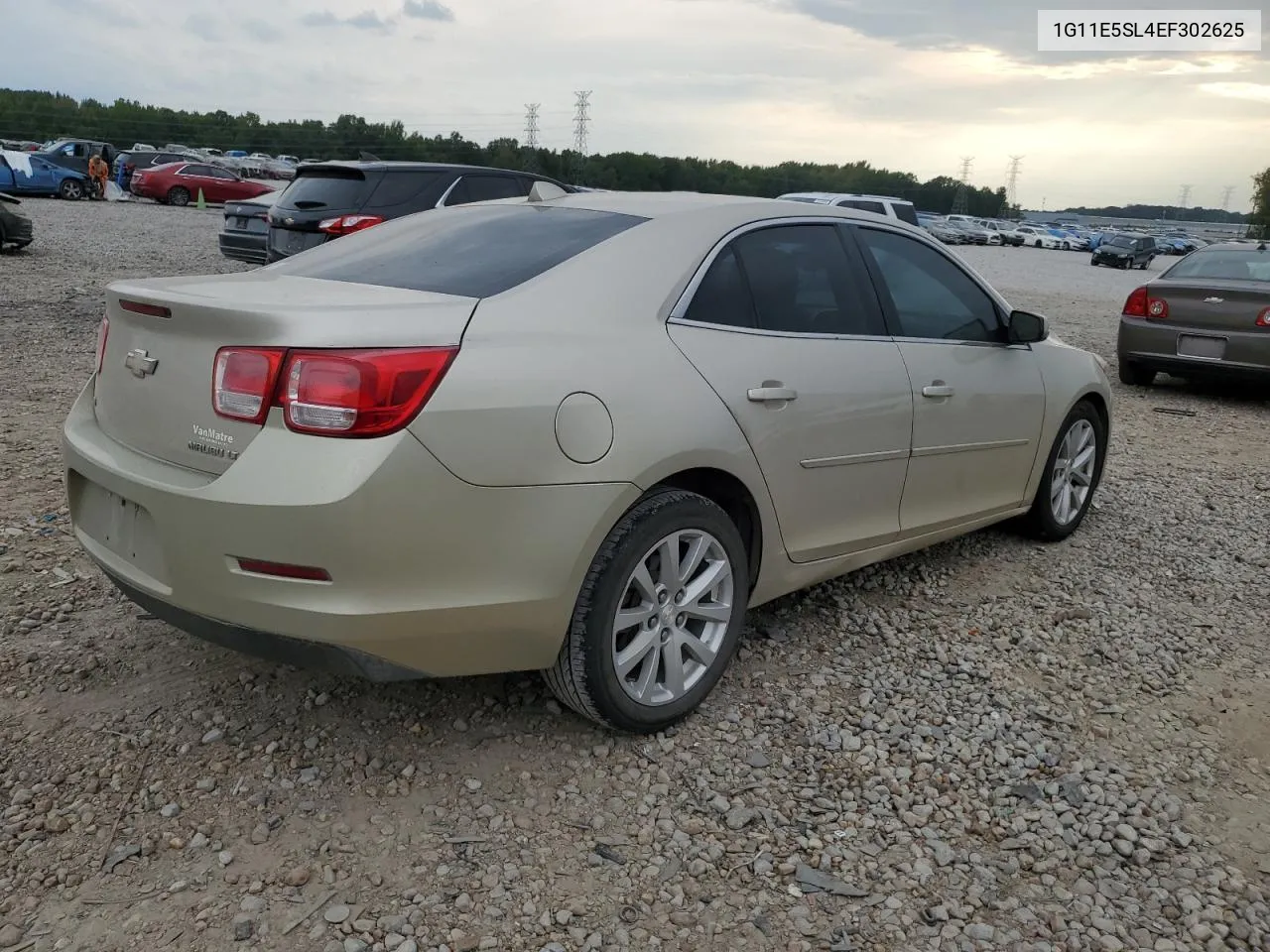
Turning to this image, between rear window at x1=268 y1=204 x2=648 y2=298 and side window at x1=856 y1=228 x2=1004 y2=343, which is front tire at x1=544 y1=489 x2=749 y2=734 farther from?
side window at x1=856 y1=228 x2=1004 y2=343

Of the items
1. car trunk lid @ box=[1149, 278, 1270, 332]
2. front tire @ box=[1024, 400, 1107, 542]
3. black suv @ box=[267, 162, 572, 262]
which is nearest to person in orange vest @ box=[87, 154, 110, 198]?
black suv @ box=[267, 162, 572, 262]

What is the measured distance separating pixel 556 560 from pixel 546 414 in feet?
1.24

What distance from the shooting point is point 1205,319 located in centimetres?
923

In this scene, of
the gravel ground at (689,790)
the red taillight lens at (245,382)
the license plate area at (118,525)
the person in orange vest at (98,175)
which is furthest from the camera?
the person in orange vest at (98,175)

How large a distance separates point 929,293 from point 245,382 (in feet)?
8.99

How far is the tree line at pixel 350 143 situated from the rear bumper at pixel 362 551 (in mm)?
59251

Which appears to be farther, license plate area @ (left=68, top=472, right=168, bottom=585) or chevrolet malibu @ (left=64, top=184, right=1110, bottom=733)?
license plate area @ (left=68, top=472, right=168, bottom=585)

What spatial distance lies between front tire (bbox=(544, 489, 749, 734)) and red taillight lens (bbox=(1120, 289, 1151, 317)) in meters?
7.81

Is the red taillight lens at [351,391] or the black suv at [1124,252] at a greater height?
the black suv at [1124,252]

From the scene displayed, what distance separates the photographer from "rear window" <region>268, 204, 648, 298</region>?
9.99ft

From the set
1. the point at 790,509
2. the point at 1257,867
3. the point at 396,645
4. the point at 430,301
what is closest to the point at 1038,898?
the point at 1257,867

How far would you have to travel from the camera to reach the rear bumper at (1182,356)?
895cm

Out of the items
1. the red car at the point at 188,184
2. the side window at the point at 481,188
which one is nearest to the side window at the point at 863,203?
the side window at the point at 481,188

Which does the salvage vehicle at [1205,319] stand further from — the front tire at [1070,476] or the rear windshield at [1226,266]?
the front tire at [1070,476]
